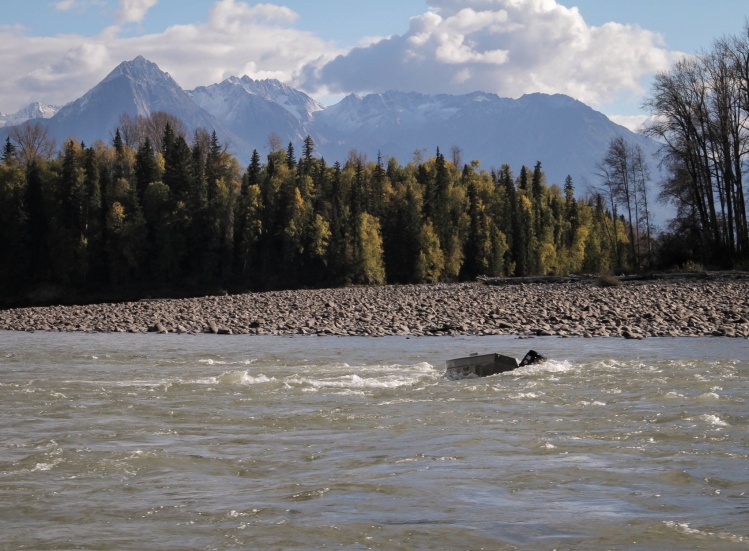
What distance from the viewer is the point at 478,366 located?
13680 millimetres

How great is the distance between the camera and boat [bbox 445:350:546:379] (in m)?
13.7

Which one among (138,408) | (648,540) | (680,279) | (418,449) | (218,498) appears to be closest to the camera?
(648,540)

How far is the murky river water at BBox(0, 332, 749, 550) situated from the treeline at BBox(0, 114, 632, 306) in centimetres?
5697

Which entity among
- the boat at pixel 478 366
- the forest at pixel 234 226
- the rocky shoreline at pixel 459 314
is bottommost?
the boat at pixel 478 366

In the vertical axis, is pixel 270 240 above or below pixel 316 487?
above

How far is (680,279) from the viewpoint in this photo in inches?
1550

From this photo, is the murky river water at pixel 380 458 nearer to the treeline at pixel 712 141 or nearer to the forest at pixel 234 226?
the treeline at pixel 712 141

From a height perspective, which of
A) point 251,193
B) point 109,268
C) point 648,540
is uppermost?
point 251,193

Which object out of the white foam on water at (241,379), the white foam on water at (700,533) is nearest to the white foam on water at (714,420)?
the white foam on water at (700,533)


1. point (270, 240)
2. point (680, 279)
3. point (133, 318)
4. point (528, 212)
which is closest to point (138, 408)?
point (133, 318)

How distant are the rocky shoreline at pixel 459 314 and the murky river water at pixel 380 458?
7622mm

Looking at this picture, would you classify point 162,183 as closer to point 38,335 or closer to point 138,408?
point 38,335

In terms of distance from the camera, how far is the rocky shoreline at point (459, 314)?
22516mm

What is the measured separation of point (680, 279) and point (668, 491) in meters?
34.6
